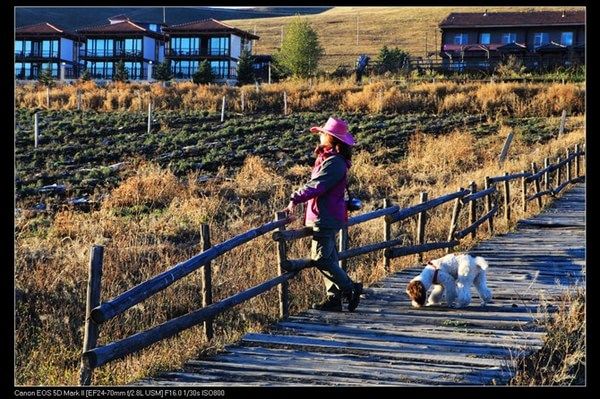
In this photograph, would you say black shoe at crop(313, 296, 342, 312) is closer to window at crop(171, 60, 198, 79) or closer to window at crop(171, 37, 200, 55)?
window at crop(171, 60, 198, 79)

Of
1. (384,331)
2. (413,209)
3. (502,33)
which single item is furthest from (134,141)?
(502,33)

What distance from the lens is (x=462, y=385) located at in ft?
17.2

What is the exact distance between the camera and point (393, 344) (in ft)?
20.8

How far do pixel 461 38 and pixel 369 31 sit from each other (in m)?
33.7

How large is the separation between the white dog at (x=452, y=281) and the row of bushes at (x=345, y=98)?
28.3 meters

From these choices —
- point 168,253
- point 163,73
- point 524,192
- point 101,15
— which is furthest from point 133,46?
point 101,15

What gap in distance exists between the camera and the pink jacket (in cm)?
681

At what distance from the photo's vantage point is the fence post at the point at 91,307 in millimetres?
5184

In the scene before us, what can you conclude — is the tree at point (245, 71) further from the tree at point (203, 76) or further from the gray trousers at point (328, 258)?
the gray trousers at point (328, 258)

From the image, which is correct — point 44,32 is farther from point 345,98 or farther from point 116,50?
point 345,98

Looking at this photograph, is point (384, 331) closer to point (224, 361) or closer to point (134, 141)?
point (224, 361)

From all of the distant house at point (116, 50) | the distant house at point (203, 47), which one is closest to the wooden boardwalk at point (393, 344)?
the distant house at point (203, 47)
